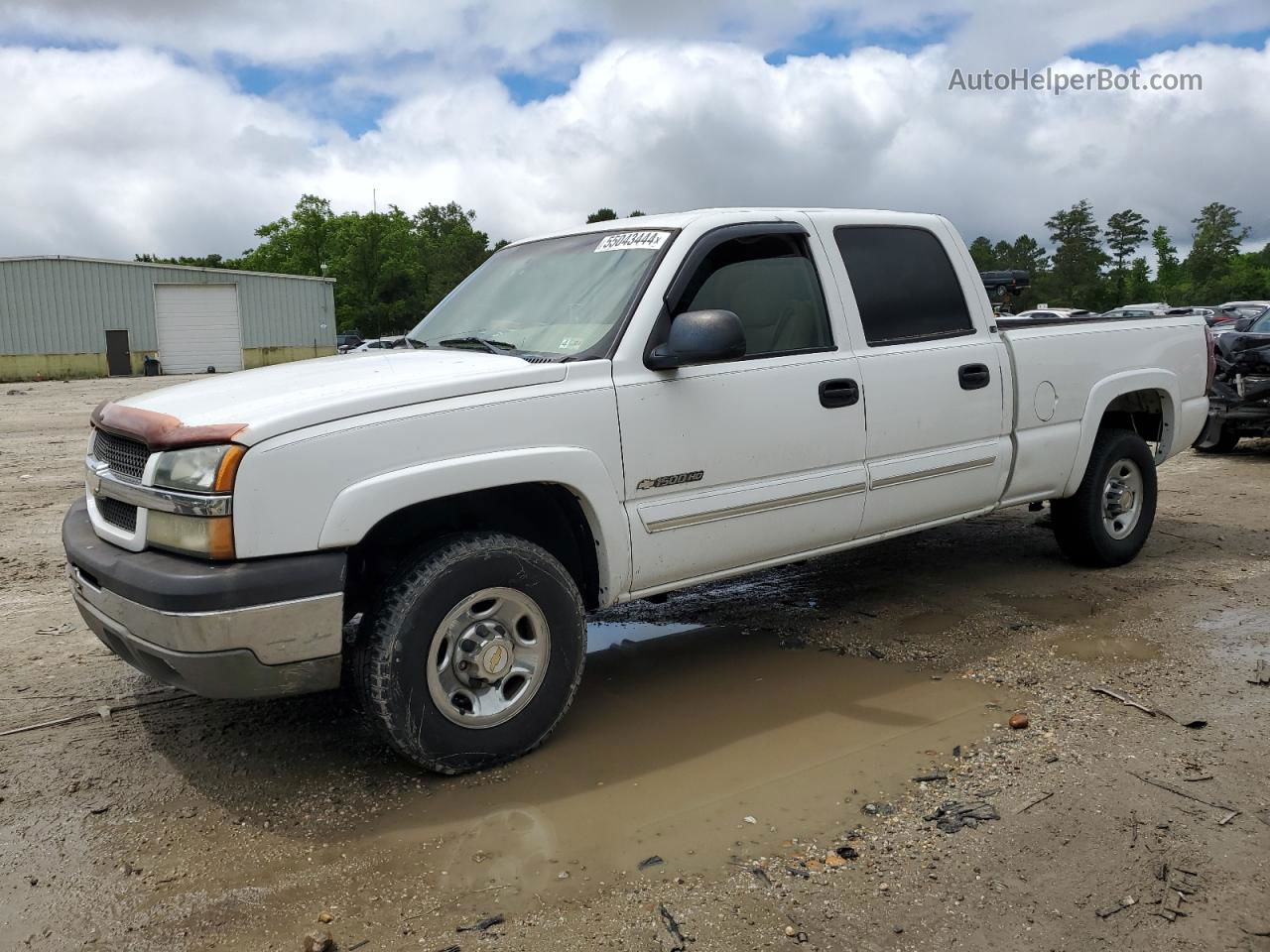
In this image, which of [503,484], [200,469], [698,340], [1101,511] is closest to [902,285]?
[698,340]

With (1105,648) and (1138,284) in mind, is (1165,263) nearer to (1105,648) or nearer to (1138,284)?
(1138,284)

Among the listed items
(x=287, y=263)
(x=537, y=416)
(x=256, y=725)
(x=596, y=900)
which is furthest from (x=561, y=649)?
(x=287, y=263)

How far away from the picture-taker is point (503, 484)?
3576 millimetres

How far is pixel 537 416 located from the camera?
369cm

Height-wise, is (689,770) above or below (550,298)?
below

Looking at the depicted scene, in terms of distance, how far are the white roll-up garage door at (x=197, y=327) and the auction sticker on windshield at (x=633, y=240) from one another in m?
42.0

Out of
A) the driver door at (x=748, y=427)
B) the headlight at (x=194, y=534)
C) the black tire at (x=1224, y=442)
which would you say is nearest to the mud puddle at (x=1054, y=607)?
the driver door at (x=748, y=427)

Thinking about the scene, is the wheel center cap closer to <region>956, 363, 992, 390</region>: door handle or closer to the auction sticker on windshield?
the auction sticker on windshield

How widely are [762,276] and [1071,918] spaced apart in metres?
2.73

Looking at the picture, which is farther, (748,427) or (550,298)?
(550,298)

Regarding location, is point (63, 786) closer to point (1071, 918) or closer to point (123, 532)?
point (123, 532)

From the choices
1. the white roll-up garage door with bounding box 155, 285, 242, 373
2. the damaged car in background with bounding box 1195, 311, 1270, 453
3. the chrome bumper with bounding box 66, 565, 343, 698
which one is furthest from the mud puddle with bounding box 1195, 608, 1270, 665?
the white roll-up garage door with bounding box 155, 285, 242, 373

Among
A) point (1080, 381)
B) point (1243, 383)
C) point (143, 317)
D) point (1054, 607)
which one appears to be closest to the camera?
point (1054, 607)

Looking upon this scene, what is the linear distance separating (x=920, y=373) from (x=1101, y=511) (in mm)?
1911
